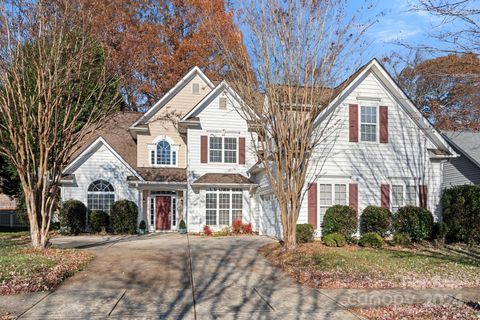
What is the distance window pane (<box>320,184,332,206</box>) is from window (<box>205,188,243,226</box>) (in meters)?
5.81

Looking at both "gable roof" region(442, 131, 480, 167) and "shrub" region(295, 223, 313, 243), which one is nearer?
"shrub" region(295, 223, 313, 243)

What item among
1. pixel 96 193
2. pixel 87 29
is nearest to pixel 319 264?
pixel 87 29

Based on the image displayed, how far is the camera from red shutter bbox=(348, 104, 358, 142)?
62.6 ft

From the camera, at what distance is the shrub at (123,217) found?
2303 cm

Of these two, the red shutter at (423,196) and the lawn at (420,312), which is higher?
the red shutter at (423,196)

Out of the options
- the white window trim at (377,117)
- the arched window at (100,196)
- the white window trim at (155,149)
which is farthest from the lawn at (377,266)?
the white window trim at (155,149)

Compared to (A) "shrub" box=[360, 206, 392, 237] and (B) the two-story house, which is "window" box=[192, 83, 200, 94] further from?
(A) "shrub" box=[360, 206, 392, 237]

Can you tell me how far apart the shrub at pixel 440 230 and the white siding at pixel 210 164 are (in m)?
8.35

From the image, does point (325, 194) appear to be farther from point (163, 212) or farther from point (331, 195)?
point (163, 212)

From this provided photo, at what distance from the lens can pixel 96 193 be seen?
2386cm

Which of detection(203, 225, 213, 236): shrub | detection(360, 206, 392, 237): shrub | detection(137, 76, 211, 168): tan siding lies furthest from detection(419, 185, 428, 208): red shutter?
detection(137, 76, 211, 168): tan siding

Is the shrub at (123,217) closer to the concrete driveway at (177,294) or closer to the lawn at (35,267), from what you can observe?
the lawn at (35,267)

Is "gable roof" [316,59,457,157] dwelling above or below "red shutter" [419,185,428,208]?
above

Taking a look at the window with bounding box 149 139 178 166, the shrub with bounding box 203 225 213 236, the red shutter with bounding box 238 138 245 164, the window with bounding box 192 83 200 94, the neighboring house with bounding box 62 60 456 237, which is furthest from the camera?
the window with bounding box 192 83 200 94
